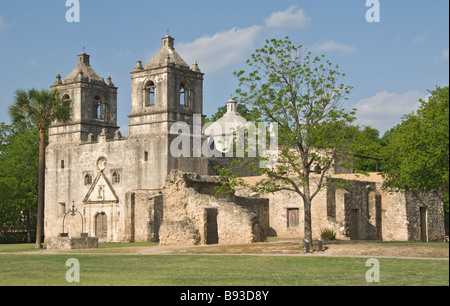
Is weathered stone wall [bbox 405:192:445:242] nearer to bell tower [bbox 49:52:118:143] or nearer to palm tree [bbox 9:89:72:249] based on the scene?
palm tree [bbox 9:89:72:249]

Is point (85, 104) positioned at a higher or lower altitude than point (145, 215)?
higher

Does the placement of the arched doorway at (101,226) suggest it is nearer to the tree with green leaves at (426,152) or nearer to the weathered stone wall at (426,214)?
the weathered stone wall at (426,214)

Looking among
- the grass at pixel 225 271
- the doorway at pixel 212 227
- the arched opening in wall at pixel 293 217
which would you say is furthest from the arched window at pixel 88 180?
the grass at pixel 225 271

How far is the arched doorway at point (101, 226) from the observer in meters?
49.4

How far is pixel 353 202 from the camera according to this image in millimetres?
38906

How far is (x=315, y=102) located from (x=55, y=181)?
1353 inches

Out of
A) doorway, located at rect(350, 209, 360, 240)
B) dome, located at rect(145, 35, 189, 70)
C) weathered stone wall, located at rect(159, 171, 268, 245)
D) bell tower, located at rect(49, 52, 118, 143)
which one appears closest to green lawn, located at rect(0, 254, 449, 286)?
weathered stone wall, located at rect(159, 171, 268, 245)

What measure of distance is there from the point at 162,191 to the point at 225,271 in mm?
27736

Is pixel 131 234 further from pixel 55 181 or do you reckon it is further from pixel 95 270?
pixel 95 270

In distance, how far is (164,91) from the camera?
1962 inches

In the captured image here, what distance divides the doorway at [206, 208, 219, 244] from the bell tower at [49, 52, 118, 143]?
24.6 metres
